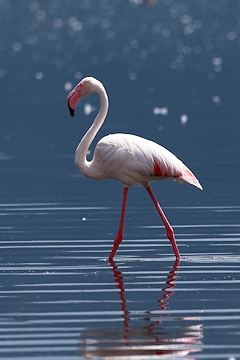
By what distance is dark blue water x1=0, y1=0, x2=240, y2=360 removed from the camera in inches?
358

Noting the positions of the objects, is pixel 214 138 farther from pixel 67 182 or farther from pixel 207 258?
pixel 207 258

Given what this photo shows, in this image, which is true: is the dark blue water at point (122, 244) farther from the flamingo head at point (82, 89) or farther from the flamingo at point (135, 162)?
the flamingo head at point (82, 89)

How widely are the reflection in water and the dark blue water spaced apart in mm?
10

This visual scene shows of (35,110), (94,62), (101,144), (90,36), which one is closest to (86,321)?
(101,144)

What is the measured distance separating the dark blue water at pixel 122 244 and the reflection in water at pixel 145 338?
0.01 metres

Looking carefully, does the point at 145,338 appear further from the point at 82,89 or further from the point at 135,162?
the point at 82,89

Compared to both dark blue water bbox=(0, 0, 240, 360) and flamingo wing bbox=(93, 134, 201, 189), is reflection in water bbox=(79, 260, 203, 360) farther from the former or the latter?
flamingo wing bbox=(93, 134, 201, 189)

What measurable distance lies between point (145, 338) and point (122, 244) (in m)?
4.09

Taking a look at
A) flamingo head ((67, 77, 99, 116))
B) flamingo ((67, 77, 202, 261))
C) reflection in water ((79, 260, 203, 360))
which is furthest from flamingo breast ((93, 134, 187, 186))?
reflection in water ((79, 260, 203, 360))

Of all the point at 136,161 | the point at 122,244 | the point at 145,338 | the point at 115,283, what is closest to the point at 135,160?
the point at 136,161

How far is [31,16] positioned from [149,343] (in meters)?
104

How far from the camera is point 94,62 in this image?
5628cm

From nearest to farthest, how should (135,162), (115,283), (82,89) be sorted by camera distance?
(115,283), (135,162), (82,89)

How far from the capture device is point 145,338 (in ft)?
29.4
